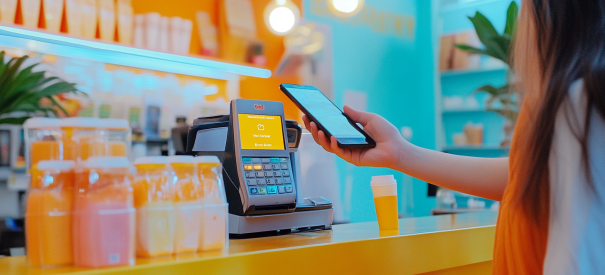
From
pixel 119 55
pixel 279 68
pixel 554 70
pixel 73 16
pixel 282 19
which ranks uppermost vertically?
pixel 282 19

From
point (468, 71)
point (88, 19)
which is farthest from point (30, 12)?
point (468, 71)

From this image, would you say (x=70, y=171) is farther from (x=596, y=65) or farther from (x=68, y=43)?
(x=68, y=43)

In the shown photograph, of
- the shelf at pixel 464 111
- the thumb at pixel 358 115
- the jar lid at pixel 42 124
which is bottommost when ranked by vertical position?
the jar lid at pixel 42 124

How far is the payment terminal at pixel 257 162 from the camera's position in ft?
4.05

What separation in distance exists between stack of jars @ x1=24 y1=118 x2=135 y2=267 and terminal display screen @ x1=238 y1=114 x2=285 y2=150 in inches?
17.7

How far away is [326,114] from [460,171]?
35cm

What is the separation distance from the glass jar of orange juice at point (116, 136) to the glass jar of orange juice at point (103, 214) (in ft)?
0.26

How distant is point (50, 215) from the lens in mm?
818

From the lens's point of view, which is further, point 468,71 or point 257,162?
point 468,71

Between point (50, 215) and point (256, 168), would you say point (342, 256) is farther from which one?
point (50, 215)

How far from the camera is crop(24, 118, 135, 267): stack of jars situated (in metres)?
0.81

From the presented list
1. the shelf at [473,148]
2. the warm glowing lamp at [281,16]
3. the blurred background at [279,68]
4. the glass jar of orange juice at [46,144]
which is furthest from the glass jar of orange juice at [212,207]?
the shelf at [473,148]

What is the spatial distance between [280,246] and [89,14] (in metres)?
2.77

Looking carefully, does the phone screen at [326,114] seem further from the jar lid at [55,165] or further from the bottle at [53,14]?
the bottle at [53,14]
